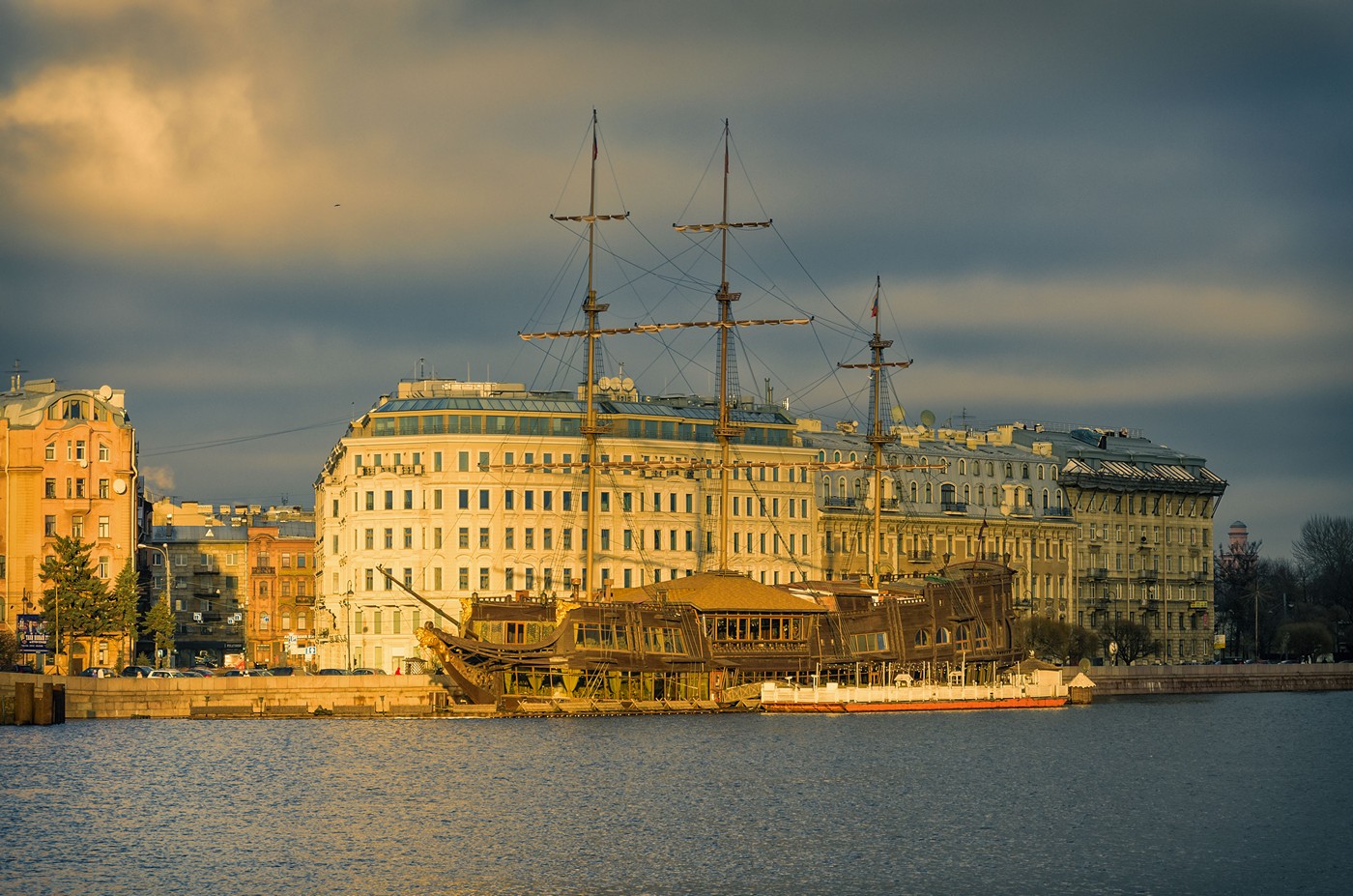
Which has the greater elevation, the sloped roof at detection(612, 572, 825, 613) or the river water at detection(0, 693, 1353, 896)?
the sloped roof at detection(612, 572, 825, 613)

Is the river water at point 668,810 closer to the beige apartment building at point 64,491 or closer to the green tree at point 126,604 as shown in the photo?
the green tree at point 126,604

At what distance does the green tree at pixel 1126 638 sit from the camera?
16150 centimetres

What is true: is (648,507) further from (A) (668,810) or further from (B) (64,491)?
(A) (668,810)

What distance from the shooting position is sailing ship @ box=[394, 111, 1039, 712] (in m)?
109

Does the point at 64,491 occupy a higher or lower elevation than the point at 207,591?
higher

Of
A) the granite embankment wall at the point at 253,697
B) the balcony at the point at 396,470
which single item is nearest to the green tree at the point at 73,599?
the granite embankment wall at the point at 253,697

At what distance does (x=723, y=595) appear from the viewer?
116125 mm

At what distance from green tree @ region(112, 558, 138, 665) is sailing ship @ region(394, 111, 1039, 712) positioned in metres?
17.9

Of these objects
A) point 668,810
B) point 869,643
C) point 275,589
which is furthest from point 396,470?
point 668,810

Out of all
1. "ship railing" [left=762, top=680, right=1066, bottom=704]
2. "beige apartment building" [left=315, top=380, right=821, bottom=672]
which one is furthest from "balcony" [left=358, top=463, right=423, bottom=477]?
"ship railing" [left=762, top=680, right=1066, bottom=704]

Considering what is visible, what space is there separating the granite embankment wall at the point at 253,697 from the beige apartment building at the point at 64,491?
66.6ft

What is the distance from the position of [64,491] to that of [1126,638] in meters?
78.3

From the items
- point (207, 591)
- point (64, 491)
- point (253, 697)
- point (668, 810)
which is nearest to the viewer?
point (668, 810)

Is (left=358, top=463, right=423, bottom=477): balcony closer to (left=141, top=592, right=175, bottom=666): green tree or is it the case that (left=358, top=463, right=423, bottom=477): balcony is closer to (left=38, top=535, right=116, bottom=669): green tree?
(left=141, top=592, right=175, bottom=666): green tree
